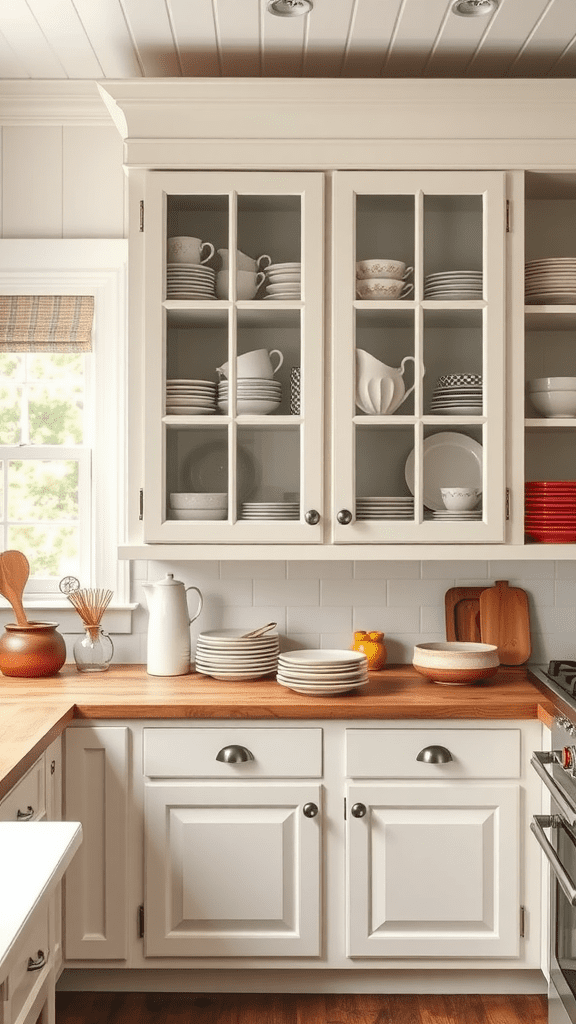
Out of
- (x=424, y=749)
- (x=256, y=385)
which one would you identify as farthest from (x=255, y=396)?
(x=424, y=749)

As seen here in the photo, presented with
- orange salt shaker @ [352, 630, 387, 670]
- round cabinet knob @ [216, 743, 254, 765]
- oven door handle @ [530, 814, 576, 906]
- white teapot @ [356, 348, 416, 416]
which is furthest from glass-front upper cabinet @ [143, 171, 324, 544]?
oven door handle @ [530, 814, 576, 906]

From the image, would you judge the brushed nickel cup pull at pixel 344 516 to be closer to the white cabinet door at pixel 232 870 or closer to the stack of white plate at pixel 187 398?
the stack of white plate at pixel 187 398

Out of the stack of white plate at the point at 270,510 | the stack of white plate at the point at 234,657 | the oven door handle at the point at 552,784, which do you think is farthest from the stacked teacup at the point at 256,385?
the oven door handle at the point at 552,784

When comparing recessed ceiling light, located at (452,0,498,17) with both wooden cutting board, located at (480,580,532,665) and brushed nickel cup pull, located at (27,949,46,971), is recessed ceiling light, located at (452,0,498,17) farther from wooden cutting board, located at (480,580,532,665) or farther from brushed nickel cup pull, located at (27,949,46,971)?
brushed nickel cup pull, located at (27,949,46,971)

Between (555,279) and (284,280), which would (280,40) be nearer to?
(284,280)

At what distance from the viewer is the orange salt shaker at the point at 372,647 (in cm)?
305

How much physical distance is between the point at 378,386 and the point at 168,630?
97 centimetres

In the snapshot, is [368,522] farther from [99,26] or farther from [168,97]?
[99,26]

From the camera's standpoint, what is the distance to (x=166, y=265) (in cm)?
281

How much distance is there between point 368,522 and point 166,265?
3.13 ft

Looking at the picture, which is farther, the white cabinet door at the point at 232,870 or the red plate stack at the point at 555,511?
the red plate stack at the point at 555,511

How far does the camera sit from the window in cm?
318

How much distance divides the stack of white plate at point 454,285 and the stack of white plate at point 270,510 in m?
0.73

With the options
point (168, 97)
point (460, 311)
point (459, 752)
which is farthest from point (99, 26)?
point (459, 752)
